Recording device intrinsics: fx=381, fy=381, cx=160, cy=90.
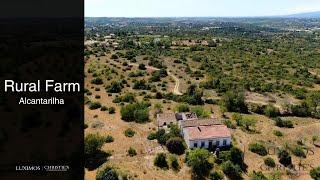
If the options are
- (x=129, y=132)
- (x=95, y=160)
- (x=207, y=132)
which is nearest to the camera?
(x=95, y=160)

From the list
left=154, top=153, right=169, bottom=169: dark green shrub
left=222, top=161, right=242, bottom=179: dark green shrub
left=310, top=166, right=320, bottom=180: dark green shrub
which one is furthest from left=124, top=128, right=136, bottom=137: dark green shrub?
left=310, top=166, right=320, bottom=180: dark green shrub

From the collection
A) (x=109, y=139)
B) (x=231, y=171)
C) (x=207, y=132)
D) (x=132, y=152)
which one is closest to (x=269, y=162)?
(x=231, y=171)

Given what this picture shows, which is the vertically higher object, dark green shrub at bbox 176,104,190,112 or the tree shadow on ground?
dark green shrub at bbox 176,104,190,112

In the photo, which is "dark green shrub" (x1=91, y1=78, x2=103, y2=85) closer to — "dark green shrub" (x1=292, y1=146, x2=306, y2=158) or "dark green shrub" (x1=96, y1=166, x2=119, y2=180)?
"dark green shrub" (x1=96, y1=166, x2=119, y2=180)

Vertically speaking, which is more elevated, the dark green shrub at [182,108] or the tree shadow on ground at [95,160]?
the dark green shrub at [182,108]

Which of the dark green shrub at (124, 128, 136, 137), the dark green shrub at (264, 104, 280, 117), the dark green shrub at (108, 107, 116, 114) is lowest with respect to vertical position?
the dark green shrub at (124, 128, 136, 137)

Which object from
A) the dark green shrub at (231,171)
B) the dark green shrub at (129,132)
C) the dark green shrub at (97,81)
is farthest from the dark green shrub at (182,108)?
the dark green shrub at (97,81)

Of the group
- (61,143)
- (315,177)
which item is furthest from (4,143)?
(315,177)

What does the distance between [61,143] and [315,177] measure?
24.8 metres

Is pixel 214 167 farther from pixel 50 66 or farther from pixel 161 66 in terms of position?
pixel 161 66

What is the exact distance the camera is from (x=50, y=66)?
73.8m

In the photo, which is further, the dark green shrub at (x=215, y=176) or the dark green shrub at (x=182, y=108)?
the dark green shrub at (x=182, y=108)

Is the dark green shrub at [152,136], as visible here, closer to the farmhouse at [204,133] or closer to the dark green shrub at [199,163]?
the farmhouse at [204,133]

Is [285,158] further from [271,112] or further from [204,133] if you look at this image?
[271,112]
